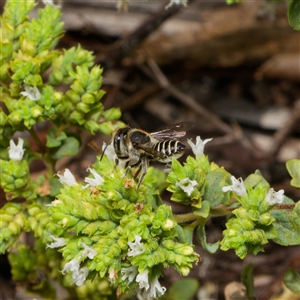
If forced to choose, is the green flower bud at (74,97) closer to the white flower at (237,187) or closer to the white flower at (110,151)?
the white flower at (110,151)

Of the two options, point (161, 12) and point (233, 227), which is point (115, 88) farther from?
point (233, 227)

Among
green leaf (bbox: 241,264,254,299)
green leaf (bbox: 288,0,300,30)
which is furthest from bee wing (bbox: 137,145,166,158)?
green leaf (bbox: 288,0,300,30)

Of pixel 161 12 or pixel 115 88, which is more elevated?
pixel 161 12

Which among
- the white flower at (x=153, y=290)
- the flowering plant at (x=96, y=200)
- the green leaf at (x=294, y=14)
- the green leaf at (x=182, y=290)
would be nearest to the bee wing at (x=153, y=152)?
the flowering plant at (x=96, y=200)

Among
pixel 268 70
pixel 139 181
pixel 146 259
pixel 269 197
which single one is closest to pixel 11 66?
pixel 139 181

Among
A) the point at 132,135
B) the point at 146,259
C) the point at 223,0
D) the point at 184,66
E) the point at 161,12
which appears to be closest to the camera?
the point at 146,259

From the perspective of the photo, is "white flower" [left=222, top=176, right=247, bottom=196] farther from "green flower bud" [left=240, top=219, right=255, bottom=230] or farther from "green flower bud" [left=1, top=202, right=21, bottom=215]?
"green flower bud" [left=1, top=202, right=21, bottom=215]

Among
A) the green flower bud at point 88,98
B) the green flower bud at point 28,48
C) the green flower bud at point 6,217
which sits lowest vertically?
the green flower bud at point 6,217
